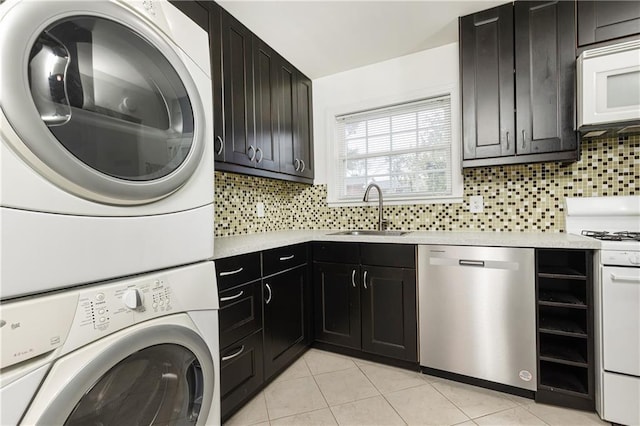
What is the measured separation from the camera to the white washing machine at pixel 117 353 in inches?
27.7

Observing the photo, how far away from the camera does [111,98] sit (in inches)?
35.9

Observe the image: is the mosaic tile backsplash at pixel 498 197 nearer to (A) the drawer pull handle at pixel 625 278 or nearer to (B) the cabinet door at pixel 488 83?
(B) the cabinet door at pixel 488 83

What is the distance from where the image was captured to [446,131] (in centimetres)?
252

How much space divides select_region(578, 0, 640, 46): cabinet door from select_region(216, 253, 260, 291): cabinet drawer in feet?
7.88

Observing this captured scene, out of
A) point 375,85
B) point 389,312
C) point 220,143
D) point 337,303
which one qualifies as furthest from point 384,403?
point 375,85

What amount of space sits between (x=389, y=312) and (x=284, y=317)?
734 mm

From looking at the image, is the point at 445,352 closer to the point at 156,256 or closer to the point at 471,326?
the point at 471,326

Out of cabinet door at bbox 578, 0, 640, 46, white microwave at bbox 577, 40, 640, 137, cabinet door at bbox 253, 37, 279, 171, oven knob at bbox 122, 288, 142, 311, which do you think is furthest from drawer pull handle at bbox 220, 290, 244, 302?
cabinet door at bbox 578, 0, 640, 46

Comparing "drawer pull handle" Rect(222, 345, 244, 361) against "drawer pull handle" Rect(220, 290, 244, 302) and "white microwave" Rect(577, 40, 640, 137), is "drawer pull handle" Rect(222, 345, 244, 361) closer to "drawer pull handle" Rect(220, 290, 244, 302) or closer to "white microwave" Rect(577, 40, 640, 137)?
"drawer pull handle" Rect(220, 290, 244, 302)

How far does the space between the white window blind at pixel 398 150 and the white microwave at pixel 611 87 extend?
90cm

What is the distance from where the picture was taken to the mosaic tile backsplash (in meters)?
1.98

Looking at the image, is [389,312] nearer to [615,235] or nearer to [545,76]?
[615,235]

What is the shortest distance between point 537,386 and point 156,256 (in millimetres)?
2096

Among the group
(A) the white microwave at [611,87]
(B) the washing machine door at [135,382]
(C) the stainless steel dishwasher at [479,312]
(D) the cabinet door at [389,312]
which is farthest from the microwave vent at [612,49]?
(B) the washing machine door at [135,382]
